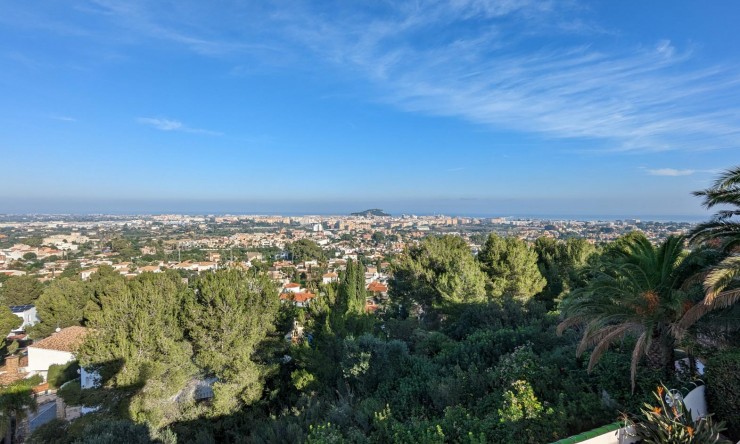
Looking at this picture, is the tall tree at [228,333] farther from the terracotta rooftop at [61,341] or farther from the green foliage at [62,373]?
the terracotta rooftop at [61,341]

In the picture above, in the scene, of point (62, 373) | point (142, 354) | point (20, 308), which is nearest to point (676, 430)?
point (142, 354)

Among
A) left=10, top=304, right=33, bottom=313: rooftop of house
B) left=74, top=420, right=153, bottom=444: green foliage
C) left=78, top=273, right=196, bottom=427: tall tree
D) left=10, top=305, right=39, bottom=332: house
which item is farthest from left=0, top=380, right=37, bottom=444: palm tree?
left=10, top=304, right=33, bottom=313: rooftop of house

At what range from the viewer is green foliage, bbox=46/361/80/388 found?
1511 cm

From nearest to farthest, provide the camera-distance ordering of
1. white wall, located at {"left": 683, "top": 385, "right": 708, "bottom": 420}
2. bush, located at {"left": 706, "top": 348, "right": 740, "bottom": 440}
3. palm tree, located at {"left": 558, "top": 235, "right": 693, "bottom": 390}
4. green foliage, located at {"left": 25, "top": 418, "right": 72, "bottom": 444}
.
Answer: bush, located at {"left": 706, "top": 348, "right": 740, "bottom": 440}
white wall, located at {"left": 683, "top": 385, "right": 708, "bottom": 420}
palm tree, located at {"left": 558, "top": 235, "right": 693, "bottom": 390}
green foliage, located at {"left": 25, "top": 418, "right": 72, "bottom": 444}

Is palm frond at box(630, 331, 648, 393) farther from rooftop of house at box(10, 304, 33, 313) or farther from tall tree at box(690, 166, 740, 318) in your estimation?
rooftop of house at box(10, 304, 33, 313)

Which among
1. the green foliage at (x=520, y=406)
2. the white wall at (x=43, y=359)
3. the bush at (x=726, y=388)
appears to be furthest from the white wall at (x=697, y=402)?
the white wall at (x=43, y=359)

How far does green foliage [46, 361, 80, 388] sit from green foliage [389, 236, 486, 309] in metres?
13.5

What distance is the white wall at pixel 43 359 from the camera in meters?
17.2

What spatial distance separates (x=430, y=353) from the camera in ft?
34.7

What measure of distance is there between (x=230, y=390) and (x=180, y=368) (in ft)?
4.49

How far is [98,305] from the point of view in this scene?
62.3 feet

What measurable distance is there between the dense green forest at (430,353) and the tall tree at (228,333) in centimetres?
4

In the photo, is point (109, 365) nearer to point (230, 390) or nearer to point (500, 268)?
point (230, 390)

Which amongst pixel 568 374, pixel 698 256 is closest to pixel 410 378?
pixel 568 374
